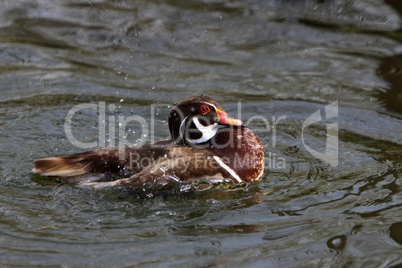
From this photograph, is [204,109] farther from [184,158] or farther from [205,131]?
[184,158]

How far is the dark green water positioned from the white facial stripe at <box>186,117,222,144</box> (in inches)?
27.7

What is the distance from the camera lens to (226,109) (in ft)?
27.8

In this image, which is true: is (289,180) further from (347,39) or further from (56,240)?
(347,39)

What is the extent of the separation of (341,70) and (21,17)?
6648mm

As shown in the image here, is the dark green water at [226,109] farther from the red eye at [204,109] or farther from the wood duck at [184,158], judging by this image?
the red eye at [204,109]

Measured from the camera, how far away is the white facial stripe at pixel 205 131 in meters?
6.47

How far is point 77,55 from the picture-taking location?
10.3 meters

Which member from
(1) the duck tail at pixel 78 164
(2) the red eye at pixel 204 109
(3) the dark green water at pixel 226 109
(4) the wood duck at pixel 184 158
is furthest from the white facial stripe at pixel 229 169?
(1) the duck tail at pixel 78 164

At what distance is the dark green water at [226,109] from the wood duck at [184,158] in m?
0.20

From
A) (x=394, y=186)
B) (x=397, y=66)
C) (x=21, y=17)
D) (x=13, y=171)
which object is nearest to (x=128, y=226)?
(x=13, y=171)

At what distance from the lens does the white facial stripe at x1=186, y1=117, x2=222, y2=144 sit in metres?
6.47

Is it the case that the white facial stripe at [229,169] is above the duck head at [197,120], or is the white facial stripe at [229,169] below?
below

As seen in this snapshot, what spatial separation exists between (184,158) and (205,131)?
0.53 meters

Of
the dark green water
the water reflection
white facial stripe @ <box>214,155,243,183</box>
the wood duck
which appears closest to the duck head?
the wood duck
